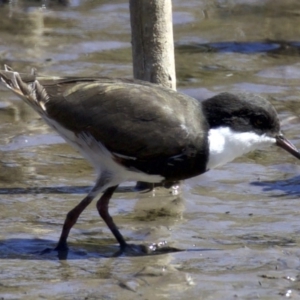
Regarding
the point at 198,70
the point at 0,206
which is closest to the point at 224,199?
the point at 0,206

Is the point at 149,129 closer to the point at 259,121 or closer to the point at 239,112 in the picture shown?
the point at 239,112

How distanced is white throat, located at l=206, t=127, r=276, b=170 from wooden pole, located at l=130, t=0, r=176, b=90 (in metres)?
1.42

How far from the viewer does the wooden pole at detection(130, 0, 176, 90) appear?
24.1 ft

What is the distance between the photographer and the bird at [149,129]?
19.9 ft

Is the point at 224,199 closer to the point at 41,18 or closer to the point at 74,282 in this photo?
the point at 74,282

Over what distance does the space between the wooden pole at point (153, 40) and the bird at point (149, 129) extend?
104 centimetres

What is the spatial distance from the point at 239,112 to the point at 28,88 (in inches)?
58.5

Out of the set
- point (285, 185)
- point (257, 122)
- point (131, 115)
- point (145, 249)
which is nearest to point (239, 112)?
point (257, 122)

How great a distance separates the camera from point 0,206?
7.09 m

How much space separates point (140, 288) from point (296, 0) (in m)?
8.98

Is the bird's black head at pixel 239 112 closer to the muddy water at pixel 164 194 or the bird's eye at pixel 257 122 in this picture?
the bird's eye at pixel 257 122

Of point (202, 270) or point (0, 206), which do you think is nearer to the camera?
point (202, 270)

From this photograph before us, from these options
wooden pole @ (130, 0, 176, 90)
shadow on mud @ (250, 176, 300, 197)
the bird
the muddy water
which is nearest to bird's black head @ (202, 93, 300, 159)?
the bird

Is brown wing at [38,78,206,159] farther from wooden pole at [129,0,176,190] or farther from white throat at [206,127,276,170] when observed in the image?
wooden pole at [129,0,176,190]
